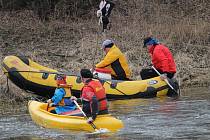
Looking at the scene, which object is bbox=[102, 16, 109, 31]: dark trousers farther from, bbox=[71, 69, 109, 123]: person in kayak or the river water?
bbox=[71, 69, 109, 123]: person in kayak

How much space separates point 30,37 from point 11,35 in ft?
2.71

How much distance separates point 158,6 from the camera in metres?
30.6

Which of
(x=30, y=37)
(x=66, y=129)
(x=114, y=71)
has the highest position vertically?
(x=30, y=37)

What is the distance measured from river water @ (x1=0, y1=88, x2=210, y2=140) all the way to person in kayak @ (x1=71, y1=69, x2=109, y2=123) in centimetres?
48

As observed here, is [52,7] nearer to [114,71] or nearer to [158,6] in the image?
[158,6]

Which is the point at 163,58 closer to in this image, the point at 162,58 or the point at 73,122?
the point at 162,58

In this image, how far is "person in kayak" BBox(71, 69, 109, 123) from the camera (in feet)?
41.6

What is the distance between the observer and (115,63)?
19062 mm

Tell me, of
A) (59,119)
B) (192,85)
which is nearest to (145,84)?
(192,85)

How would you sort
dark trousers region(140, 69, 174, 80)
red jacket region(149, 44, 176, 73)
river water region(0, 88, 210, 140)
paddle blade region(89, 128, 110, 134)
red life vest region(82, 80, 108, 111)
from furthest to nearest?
dark trousers region(140, 69, 174, 80) → red jacket region(149, 44, 176, 73) → red life vest region(82, 80, 108, 111) → paddle blade region(89, 128, 110, 134) → river water region(0, 88, 210, 140)

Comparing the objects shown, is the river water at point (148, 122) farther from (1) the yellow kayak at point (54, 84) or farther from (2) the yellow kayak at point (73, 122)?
(1) the yellow kayak at point (54, 84)

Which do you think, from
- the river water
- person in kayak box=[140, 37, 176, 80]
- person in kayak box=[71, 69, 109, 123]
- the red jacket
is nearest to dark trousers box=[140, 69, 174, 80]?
person in kayak box=[140, 37, 176, 80]

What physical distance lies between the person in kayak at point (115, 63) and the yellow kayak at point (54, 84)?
0.66 m

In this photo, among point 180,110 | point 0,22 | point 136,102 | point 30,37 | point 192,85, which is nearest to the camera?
point 180,110
